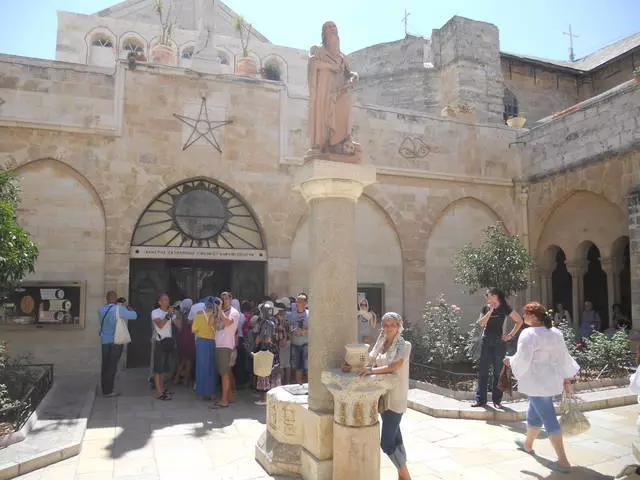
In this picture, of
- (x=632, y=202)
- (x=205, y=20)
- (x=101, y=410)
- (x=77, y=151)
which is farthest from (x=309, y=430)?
(x=205, y=20)

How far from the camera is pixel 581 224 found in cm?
1271

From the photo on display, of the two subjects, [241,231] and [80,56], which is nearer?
[241,231]

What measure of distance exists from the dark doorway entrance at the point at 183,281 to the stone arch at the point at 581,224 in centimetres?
748

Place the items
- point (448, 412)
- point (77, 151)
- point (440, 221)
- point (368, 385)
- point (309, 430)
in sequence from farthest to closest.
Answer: point (440, 221)
point (77, 151)
point (448, 412)
point (309, 430)
point (368, 385)

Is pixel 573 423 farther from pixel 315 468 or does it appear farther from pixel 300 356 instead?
pixel 300 356

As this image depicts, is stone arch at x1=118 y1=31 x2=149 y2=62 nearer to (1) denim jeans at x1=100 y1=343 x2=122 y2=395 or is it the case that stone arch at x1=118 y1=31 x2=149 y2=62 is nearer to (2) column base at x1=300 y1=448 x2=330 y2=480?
(1) denim jeans at x1=100 y1=343 x2=122 y2=395

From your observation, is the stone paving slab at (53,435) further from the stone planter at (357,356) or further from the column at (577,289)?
the column at (577,289)

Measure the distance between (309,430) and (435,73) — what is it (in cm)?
1789

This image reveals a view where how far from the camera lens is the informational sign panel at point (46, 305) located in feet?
31.3

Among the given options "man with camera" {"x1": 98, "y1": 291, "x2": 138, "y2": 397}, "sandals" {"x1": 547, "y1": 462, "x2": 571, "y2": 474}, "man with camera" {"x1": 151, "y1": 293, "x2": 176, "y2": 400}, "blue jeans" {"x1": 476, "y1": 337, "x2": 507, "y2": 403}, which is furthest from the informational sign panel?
"sandals" {"x1": 547, "y1": 462, "x2": 571, "y2": 474}

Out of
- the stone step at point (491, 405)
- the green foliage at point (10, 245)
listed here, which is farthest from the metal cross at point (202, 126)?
the stone step at point (491, 405)

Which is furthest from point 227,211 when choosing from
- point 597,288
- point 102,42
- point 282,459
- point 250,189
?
point 102,42

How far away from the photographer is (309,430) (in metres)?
4.53

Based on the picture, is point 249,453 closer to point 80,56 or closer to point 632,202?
point 632,202
